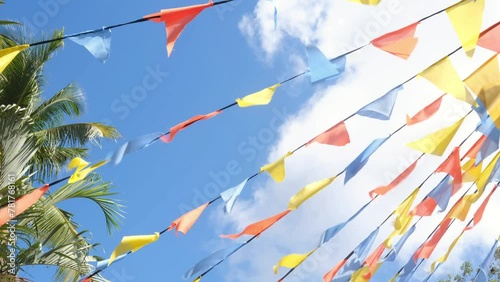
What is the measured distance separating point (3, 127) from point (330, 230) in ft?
10.2

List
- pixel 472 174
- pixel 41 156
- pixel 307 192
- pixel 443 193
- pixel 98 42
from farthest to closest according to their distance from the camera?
1. pixel 41 156
2. pixel 472 174
3. pixel 443 193
4. pixel 307 192
5. pixel 98 42

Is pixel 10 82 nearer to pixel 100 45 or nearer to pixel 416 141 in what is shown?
pixel 100 45

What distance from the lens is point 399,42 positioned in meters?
3.06

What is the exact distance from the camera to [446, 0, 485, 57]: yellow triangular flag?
2.69 metres

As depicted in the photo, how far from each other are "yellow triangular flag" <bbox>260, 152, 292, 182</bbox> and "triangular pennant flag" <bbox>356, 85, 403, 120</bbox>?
55cm

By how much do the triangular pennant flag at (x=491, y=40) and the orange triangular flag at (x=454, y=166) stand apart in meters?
0.78

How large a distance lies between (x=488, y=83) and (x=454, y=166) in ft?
2.30

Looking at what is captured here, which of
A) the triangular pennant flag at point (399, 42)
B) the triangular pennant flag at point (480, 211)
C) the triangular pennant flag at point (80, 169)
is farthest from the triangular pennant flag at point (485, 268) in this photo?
the triangular pennant flag at point (80, 169)

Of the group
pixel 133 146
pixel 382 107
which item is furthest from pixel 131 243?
pixel 382 107

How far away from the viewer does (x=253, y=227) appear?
3.98 meters

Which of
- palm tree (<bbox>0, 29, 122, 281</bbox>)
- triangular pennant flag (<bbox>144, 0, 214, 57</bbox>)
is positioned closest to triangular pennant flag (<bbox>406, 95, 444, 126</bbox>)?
triangular pennant flag (<bbox>144, 0, 214, 57</bbox>)

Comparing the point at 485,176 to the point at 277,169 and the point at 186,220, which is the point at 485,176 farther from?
the point at 186,220

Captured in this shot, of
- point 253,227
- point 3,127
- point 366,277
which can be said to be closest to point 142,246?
point 253,227

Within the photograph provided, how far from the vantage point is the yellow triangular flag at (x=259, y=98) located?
3.26 m
